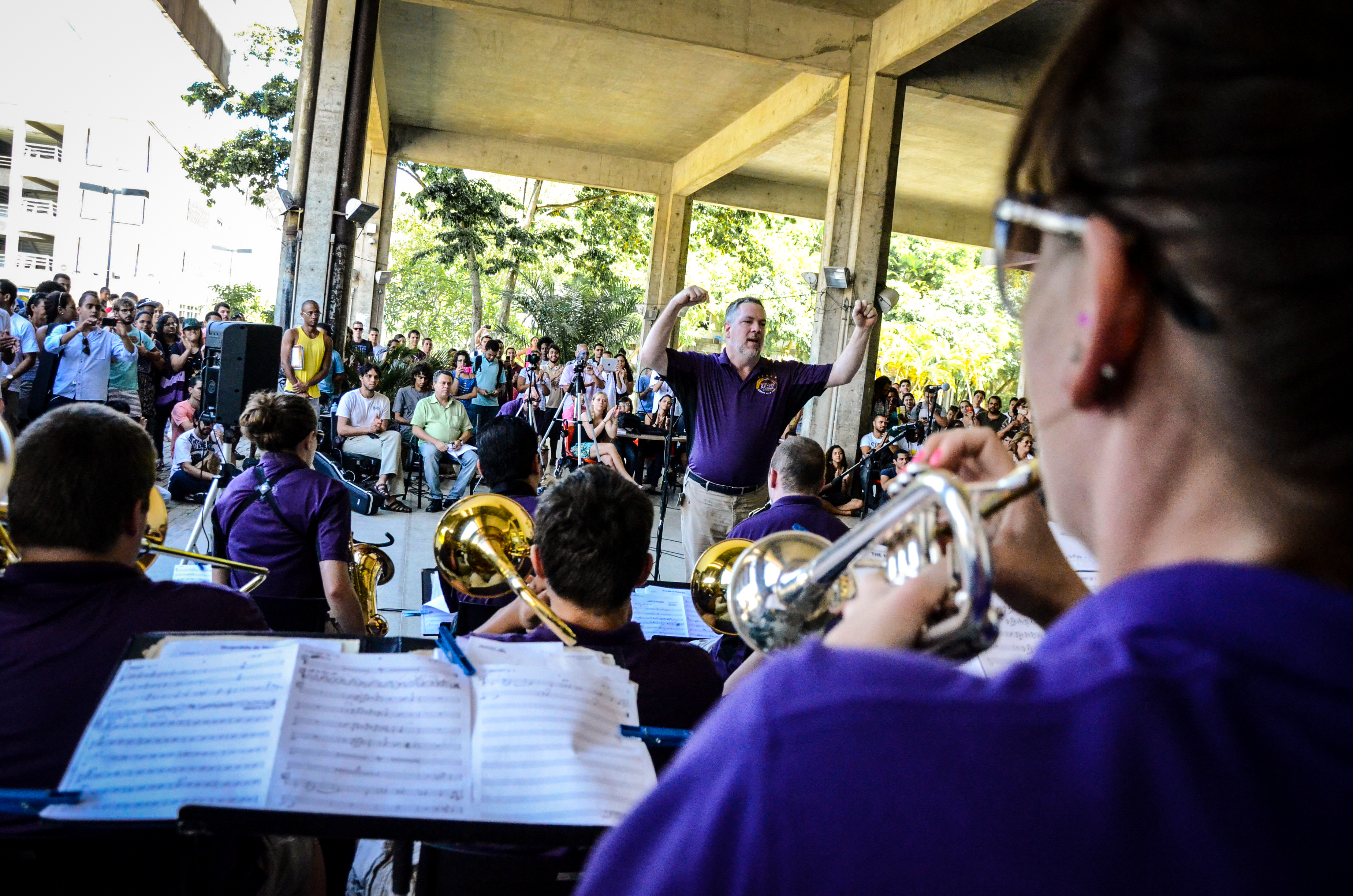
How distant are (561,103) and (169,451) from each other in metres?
10.0

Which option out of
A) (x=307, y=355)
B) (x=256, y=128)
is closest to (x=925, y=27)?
(x=307, y=355)

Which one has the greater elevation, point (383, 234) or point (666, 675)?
point (383, 234)

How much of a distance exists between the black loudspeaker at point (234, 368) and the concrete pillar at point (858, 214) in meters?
6.60

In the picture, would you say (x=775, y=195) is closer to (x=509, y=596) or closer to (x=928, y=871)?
(x=509, y=596)

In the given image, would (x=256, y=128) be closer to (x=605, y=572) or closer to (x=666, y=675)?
(x=605, y=572)

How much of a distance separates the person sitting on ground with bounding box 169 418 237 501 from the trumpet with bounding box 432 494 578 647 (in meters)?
5.91

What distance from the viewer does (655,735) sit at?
156 cm

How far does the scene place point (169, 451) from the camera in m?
9.74

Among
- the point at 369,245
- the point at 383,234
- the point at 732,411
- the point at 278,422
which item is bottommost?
the point at 278,422

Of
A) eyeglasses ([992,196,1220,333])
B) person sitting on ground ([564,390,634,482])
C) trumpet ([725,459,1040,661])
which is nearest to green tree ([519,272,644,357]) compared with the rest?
person sitting on ground ([564,390,634,482])

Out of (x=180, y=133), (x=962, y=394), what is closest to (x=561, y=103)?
(x=962, y=394)

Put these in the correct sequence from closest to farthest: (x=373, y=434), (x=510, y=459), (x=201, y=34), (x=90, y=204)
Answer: (x=510, y=459) → (x=373, y=434) → (x=201, y=34) → (x=90, y=204)

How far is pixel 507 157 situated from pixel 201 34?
5958 millimetres

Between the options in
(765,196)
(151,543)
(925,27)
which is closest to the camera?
(151,543)
